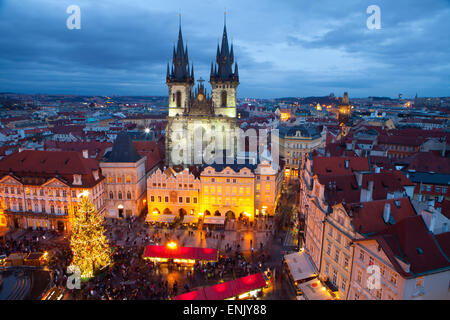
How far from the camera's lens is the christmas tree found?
33.2 m

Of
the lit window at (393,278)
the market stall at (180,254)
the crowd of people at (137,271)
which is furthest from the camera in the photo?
the market stall at (180,254)

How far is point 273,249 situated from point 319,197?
1125 centimetres

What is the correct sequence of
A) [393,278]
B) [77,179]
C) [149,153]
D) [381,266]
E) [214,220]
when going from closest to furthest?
[393,278] → [381,266] → [77,179] → [214,220] → [149,153]

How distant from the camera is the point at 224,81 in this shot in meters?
77.7

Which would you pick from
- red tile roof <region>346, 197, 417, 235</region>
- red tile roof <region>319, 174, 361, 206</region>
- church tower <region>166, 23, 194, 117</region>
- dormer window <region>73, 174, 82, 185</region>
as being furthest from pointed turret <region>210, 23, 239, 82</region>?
red tile roof <region>346, 197, 417, 235</region>

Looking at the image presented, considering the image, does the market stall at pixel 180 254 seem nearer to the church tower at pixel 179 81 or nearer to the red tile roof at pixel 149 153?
the red tile roof at pixel 149 153

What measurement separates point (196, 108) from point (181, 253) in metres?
44.0

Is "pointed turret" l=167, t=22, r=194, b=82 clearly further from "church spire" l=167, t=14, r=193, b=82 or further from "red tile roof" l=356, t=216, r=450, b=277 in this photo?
"red tile roof" l=356, t=216, r=450, b=277

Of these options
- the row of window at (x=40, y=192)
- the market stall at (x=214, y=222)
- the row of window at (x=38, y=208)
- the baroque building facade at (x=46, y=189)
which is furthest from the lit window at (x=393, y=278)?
the row of window at (x=38, y=208)

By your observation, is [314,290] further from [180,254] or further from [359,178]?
[180,254]

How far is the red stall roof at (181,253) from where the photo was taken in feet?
123

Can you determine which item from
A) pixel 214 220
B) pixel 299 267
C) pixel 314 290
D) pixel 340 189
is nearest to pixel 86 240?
pixel 214 220

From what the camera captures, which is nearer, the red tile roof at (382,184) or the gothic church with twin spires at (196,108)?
the red tile roof at (382,184)

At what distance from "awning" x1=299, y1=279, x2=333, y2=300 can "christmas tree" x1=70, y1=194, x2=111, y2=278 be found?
22643mm
